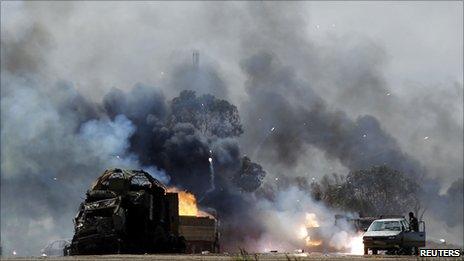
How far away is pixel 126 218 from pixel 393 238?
1489 cm

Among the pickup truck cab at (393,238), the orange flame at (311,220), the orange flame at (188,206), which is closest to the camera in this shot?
the pickup truck cab at (393,238)

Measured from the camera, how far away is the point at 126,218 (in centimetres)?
3759

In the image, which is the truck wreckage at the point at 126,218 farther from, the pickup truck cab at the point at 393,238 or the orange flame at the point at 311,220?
the orange flame at the point at 311,220

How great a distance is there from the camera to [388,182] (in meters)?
106

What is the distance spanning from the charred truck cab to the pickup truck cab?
12.6m

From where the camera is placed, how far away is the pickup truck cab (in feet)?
109

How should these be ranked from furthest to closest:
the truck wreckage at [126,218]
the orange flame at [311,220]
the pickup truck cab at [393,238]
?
the orange flame at [311,220], the truck wreckage at [126,218], the pickup truck cab at [393,238]

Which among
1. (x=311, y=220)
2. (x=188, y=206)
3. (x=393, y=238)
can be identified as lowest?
(x=393, y=238)

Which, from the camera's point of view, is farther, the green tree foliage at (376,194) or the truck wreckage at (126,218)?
the green tree foliage at (376,194)

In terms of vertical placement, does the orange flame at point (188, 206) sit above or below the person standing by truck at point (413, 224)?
above

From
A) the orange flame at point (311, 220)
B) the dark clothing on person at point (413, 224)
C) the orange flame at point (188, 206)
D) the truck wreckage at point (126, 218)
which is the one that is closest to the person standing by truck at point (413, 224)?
the dark clothing on person at point (413, 224)

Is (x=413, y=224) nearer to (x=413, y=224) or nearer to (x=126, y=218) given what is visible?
(x=413, y=224)

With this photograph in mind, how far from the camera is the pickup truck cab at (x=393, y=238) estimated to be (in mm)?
33344

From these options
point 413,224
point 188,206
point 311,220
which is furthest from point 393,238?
point 311,220
